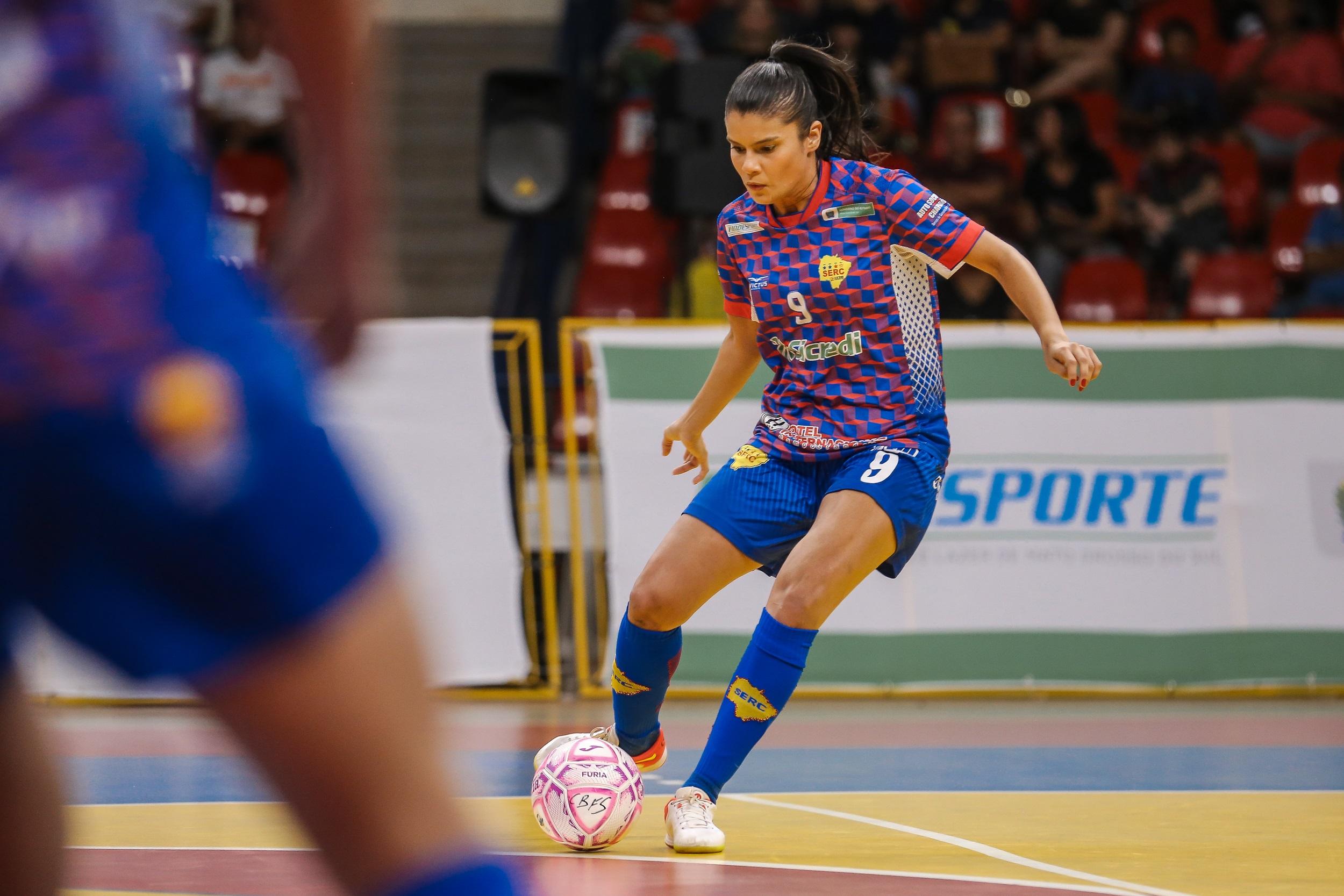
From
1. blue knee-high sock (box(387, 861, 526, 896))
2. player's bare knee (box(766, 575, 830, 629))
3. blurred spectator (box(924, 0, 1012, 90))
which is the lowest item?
player's bare knee (box(766, 575, 830, 629))

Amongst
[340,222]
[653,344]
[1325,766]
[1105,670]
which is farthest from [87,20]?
[1105,670]

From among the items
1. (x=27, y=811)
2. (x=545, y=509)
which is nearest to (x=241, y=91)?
(x=545, y=509)

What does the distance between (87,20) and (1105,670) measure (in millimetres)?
8054

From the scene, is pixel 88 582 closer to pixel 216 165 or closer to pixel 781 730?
pixel 781 730

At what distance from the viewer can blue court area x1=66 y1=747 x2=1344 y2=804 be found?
559cm

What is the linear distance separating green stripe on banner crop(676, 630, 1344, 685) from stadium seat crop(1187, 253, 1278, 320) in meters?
3.14

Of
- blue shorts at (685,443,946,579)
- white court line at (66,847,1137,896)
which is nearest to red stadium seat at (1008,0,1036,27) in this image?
blue shorts at (685,443,946,579)

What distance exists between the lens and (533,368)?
8812 mm

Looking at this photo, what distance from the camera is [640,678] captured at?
457cm

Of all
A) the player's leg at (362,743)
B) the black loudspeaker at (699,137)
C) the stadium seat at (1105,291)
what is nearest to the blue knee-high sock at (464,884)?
the player's leg at (362,743)

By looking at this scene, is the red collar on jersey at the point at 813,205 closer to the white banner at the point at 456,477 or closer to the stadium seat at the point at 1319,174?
the white banner at the point at 456,477

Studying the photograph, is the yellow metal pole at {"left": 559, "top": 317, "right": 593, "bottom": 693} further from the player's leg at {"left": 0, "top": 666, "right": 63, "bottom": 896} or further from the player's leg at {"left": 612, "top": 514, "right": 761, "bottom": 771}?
the player's leg at {"left": 0, "top": 666, "right": 63, "bottom": 896}

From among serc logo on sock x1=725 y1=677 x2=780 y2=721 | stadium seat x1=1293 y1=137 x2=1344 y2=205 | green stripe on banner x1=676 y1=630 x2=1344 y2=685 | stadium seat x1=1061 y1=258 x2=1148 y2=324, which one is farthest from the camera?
stadium seat x1=1293 y1=137 x2=1344 y2=205

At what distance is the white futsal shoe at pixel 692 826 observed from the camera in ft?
13.8
